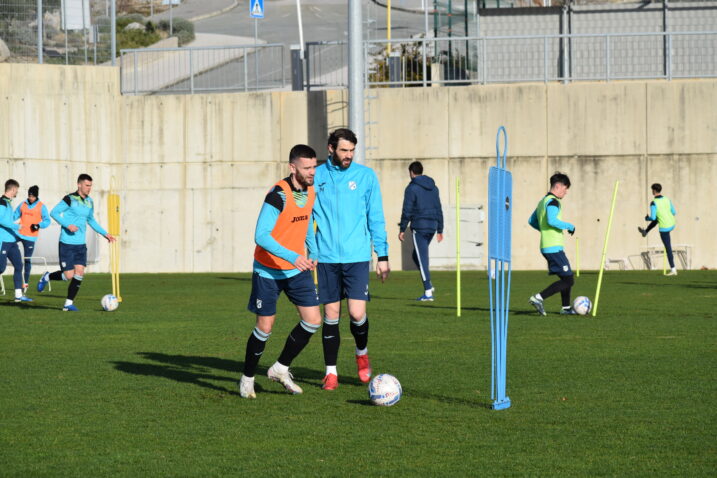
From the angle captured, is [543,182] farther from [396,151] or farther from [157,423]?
[157,423]

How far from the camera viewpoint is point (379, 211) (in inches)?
380

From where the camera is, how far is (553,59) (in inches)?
1201

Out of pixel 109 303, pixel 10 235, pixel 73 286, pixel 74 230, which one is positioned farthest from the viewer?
pixel 10 235

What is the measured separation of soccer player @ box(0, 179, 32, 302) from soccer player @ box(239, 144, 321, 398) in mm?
11034

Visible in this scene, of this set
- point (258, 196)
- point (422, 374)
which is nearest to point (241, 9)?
point (258, 196)

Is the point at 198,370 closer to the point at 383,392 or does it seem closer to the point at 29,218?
the point at 383,392

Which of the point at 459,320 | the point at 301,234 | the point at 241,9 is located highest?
the point at 241,9

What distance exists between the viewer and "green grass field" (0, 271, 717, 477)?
6637 mm

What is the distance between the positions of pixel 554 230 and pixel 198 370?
6.17m

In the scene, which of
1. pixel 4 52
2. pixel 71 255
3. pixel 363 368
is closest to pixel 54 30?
pixel 4 52

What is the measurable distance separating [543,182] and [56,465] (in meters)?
24.1

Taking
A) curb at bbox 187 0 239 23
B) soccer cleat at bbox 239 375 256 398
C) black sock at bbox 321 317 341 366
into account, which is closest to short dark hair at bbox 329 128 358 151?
black sock at bbox 321 317 341 366

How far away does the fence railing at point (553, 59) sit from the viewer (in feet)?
97.9

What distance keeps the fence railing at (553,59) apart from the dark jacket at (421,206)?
36.8 feet
